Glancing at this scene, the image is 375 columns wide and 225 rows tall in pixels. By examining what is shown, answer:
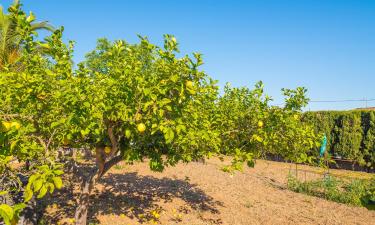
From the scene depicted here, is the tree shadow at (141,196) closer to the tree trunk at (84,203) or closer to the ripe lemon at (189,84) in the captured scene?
the tree trunk at (84,203)

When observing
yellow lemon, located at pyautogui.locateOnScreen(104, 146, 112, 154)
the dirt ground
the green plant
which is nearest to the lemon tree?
the dirt ground

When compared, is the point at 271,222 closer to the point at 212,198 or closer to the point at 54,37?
the point at 212,198

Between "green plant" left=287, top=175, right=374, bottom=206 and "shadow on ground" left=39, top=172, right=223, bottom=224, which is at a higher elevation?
"green plant" left=287, top=175, right=374, bottom=206

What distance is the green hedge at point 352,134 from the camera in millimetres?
17578

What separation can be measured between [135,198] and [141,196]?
0.29m

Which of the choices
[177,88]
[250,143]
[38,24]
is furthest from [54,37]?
[38,24]

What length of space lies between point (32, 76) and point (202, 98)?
2.30 m

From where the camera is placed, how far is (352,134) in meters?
18.2

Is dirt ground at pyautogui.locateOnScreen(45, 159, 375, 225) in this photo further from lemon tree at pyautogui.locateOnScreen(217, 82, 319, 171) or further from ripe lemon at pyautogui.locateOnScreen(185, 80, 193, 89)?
ripe lemon at pyautogui.locateOnScreen(185, 80, 193, 89)

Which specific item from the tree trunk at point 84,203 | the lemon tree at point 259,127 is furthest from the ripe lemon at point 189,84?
the tree trunk at point 84,203

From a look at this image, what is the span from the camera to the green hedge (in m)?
17.6

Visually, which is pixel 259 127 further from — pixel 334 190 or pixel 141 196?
pixel 334 190

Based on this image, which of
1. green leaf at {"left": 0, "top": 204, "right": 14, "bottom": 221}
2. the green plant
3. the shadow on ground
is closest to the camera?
green leaf at {"left": 0, "top": 204, "right": 14, "bottom": 221}

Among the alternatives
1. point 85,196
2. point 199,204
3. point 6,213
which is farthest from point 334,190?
point 6,213
